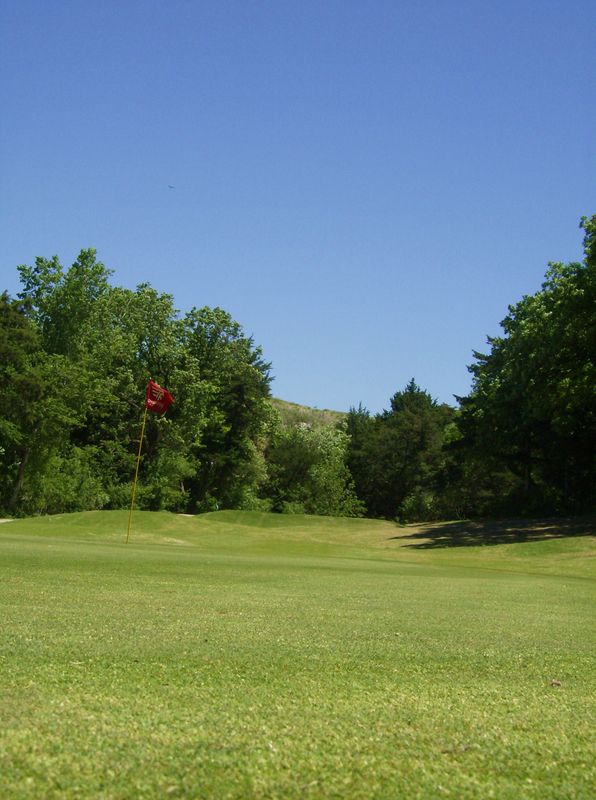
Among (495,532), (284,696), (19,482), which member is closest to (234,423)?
(19,482)

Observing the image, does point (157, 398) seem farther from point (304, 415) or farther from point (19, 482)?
point (304, 415)

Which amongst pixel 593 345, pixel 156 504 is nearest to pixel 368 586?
pixel 593 345

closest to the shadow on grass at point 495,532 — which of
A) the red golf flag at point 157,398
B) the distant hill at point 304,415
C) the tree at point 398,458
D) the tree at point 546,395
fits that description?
the tree at point 546,395

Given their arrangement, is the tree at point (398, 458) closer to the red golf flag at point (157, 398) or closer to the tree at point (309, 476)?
the tree at point (309, 476)

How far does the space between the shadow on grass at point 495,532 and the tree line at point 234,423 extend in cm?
550

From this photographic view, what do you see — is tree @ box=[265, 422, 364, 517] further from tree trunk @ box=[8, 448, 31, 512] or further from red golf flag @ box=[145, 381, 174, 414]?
red golf flag @ box=[145, 381, 174, 414]

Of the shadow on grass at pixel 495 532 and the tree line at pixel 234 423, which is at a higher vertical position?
the tree line at pixel 234 423

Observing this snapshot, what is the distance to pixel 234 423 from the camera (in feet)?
215

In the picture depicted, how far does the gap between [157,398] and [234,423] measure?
33905 mm

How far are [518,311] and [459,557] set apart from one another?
23.2m

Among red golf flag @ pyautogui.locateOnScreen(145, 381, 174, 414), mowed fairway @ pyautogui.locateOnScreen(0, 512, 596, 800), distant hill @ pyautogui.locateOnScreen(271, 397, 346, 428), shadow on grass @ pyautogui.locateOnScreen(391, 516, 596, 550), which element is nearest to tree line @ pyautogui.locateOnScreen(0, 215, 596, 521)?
shadow on grass @ pyautogui.locateOnScreen(391, 516, 596, 550)

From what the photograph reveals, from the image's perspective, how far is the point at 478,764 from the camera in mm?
3676

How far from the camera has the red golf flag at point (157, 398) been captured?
98.8ft

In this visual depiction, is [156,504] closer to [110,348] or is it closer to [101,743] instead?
[110,348]
